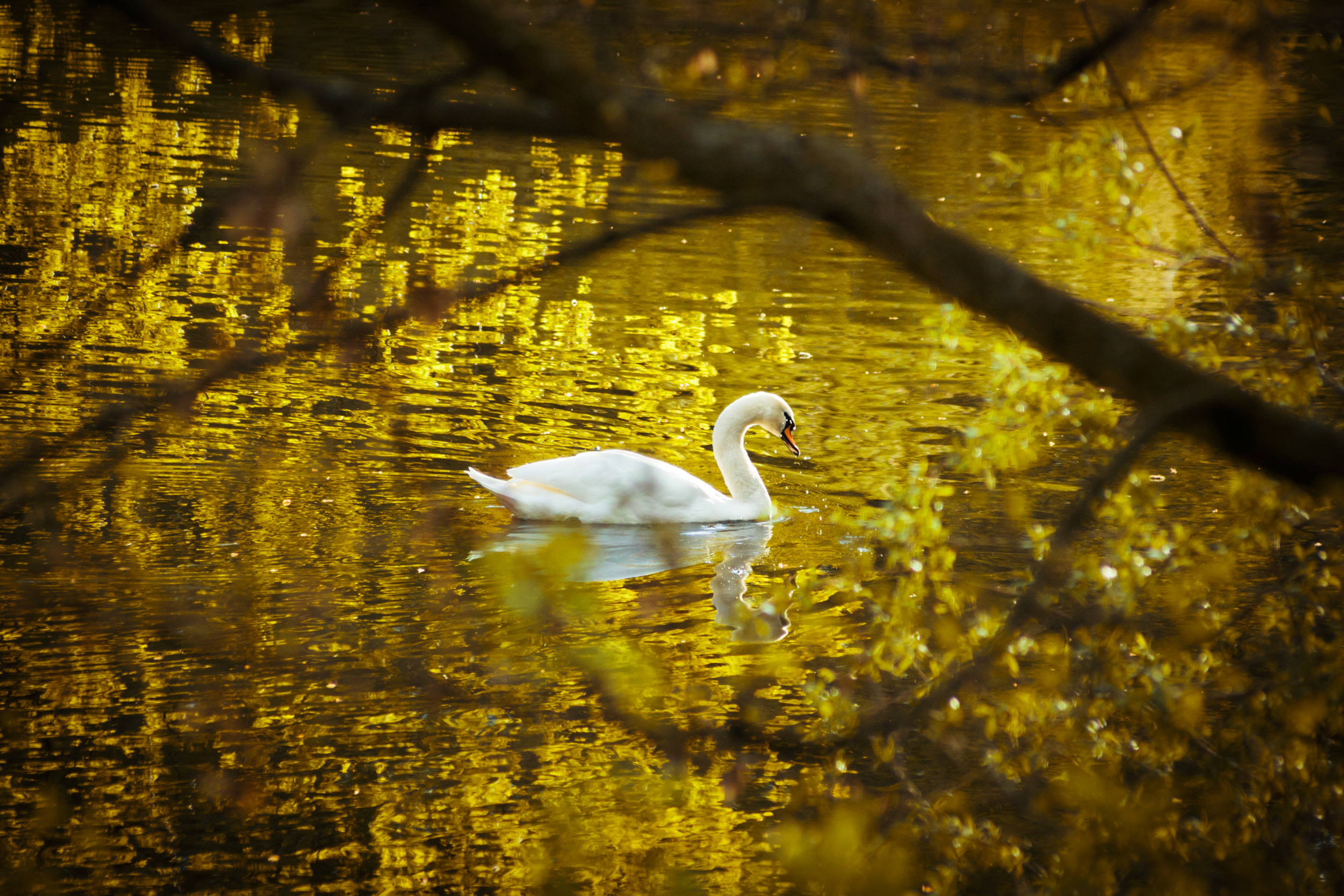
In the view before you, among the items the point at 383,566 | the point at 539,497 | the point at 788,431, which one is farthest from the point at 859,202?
the point at 788,431

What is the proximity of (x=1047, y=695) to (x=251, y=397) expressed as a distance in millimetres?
8087

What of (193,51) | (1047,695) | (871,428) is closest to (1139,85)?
(1047,695)

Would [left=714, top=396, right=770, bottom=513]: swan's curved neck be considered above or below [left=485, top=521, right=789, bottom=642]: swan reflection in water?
above

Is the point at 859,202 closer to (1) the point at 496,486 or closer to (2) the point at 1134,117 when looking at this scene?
(2) the point at 1134,117

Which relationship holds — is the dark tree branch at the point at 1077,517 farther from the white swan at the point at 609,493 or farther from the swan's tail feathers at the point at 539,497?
the swan's tail feathers at the point at 539,497

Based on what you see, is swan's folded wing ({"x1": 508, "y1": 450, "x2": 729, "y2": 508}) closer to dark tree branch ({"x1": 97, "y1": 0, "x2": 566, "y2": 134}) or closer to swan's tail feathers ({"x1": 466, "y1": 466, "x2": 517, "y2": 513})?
swan's tail feathers ({"x1": 466, "y1": 466, "x2": 517, "y2": 513})

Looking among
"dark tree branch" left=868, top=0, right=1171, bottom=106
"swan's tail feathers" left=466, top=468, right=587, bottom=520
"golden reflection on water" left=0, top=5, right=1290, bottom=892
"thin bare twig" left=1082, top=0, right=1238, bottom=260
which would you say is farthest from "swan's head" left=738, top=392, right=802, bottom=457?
"dark tree branch" left=868, top=0, right=1171, bottom=106

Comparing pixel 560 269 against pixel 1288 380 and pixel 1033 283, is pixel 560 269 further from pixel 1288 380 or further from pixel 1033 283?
pixel 1288 380

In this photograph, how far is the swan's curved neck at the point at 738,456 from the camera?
32.5 ft

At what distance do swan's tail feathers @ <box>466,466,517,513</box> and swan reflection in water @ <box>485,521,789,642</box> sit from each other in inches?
7.1

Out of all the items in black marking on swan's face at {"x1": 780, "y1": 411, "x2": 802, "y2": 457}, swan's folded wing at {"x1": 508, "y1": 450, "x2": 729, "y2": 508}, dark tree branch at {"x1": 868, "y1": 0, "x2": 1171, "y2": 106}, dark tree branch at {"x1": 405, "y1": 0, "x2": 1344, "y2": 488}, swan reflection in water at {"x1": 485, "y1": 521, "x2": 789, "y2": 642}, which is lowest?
swan reflection in water at {"x1": 485, "y1": 521, "x2": 789, "y2": 642}

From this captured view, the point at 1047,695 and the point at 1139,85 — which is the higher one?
the point at 1139,85

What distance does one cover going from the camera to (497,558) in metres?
8.52

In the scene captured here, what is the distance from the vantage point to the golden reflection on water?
5215 millimetres
